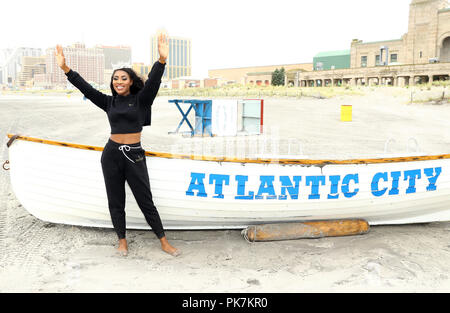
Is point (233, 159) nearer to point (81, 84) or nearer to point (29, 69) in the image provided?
point (81, 84)

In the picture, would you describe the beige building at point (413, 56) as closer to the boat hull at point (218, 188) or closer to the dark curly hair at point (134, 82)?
the boat hull at point (218, 188)

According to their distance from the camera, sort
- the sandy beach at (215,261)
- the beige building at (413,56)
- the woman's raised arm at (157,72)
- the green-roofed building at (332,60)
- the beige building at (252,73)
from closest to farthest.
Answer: the sandy beach at (215,261) < the woman's raised arm at (157,72) < the beige building at (413,56) < the green-roofed building at (332,60) < the beige building at (252,73)

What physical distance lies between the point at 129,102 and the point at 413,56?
4807cm

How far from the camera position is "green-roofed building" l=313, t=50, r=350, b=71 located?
189 ft

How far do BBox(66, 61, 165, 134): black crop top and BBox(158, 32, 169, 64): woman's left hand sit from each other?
0.06 meters

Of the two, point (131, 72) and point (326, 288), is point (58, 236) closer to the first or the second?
point (131, 72)

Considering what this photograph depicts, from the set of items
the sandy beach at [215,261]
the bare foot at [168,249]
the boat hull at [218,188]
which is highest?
the boat hull at [218,188]

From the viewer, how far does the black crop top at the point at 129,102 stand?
332 centimetres

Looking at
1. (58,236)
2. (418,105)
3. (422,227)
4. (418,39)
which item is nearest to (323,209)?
(422,227)

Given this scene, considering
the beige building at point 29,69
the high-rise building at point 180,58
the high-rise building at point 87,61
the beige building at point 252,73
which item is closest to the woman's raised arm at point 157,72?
the beige building at point 252,73

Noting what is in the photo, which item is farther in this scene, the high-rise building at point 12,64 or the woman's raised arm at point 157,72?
the high-rise building at point 12,64

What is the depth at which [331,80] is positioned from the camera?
43000 millimetres

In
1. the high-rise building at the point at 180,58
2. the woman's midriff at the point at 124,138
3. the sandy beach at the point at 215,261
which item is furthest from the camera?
the high-rise building at the point at 180,58

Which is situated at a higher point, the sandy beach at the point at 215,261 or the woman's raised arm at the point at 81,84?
the woman's raised arm at the point at 81,84
